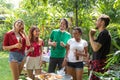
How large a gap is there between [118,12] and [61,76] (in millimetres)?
5270

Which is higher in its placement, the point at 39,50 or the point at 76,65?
the point at 39,50

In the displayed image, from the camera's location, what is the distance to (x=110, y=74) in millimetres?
2965

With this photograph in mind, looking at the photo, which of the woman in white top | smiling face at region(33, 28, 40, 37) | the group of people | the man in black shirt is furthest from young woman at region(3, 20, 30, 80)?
the man in black shirt

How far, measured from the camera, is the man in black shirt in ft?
13.8

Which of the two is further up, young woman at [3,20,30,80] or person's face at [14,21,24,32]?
person's face at [14,21,24,32]

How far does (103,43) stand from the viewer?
166 inches

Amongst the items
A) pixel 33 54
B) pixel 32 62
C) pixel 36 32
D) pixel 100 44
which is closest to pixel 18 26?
pixel 36 32

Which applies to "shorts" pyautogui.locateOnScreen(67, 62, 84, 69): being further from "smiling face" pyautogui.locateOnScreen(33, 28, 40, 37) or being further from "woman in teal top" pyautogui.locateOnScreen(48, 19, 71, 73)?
"smiling face" pyautogui.locateOnScreen(33, 28, 40, 37)

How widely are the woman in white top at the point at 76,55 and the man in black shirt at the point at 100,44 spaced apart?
1301 mm

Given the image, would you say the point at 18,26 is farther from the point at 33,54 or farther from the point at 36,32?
the point at 33,54

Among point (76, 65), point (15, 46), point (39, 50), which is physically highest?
point (15, 46)

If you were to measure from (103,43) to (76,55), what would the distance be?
5.34 feet

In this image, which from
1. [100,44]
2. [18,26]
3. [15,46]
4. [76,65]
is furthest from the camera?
[76,65]

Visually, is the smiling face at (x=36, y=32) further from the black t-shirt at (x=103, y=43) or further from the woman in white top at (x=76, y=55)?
the black t-shirt at (x=103, y=43)
